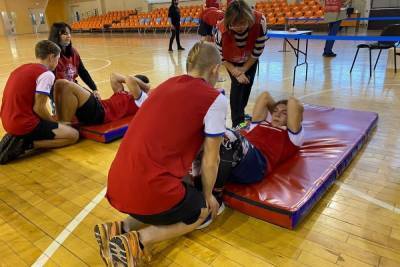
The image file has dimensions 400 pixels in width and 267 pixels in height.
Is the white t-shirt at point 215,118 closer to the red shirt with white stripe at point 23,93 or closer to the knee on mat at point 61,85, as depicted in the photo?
the red shirt with white stripe at point 23,93

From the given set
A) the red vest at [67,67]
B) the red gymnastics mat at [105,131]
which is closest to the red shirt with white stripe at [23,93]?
the red gymnastics mat at [105,131]

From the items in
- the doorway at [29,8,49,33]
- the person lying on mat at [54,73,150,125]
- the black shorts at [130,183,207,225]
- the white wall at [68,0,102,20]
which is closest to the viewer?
the black shorts at [130,183,207,225]

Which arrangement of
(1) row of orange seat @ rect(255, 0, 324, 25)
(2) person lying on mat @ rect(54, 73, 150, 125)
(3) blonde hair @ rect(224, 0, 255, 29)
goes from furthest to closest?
(1) row of orange seat @ rect(255, 0, 324, 25)
(2) person lying on mat @ rect(54, 73, 150, 125)
(3) blonde hair @ rect(224, 0, 255, 29)

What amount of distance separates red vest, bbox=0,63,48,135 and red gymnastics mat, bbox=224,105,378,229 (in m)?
1.88

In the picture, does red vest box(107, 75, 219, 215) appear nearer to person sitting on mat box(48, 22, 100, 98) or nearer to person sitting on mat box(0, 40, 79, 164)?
person sitting on mat box(0, 40, 79, 164)

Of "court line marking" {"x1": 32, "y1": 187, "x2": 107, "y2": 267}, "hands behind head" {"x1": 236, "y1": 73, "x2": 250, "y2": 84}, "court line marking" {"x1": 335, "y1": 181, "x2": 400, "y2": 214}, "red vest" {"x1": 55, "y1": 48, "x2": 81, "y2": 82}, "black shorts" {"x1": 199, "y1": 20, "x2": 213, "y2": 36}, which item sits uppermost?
"black shorts" {"x1": 199, "y1": 20, "x2": 213, "y2": 36}

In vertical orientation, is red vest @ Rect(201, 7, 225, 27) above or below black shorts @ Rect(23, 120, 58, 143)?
above

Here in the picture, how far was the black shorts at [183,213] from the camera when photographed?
1530 mm

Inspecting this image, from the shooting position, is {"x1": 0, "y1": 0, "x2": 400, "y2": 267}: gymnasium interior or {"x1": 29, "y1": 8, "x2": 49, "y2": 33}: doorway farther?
{"x1": 29, "y1": 8, "x2": 49, "y2": 33}: doorway

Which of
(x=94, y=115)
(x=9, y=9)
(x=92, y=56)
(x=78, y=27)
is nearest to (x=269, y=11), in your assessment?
(x=92, y=56)

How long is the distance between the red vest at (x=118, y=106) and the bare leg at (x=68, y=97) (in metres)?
0.29

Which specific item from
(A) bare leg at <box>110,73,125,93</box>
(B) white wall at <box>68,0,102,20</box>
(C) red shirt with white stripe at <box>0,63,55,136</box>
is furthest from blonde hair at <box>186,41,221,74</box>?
(B) white wall at <box>68,0,102,20</box>

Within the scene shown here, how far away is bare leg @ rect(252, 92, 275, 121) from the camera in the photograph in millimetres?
2572

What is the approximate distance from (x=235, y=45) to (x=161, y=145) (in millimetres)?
1939
